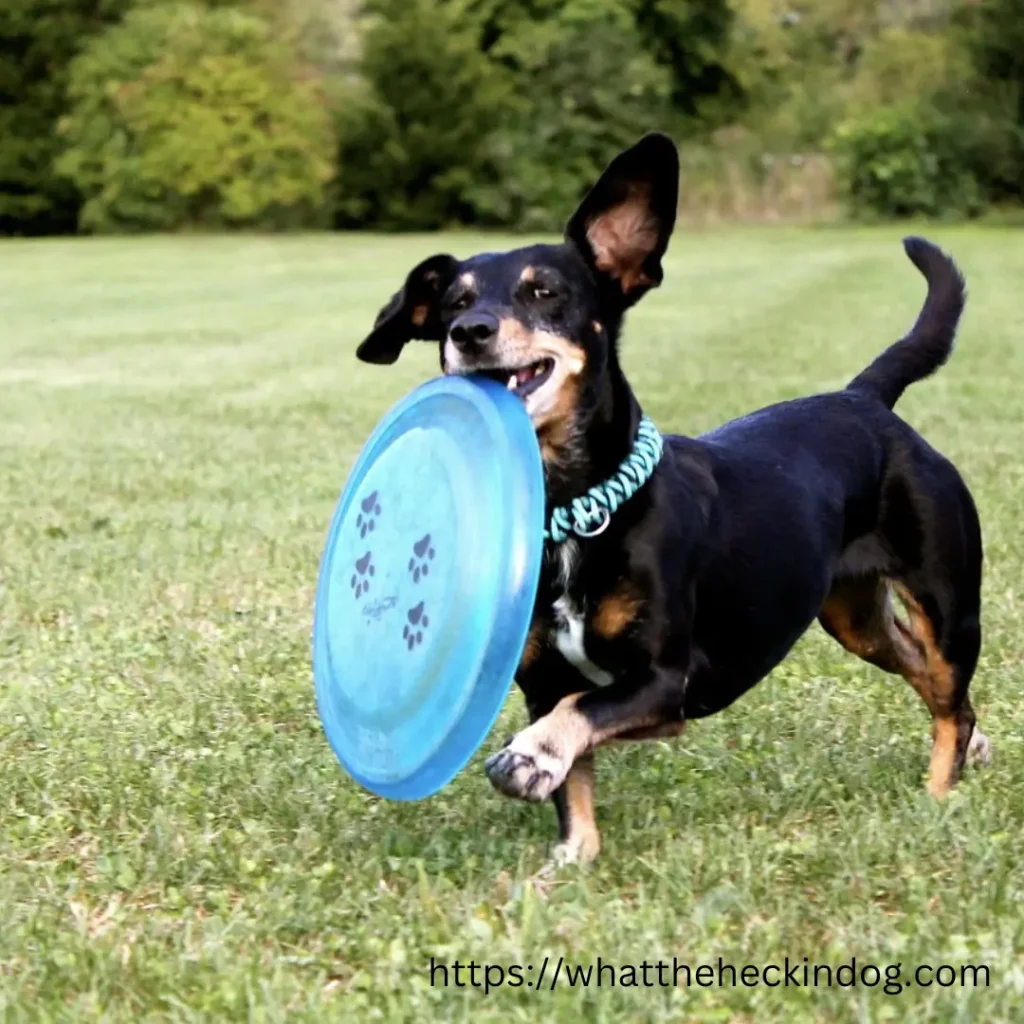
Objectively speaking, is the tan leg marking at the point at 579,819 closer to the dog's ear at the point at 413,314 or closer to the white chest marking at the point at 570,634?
the white chest marking at the point at 570,634

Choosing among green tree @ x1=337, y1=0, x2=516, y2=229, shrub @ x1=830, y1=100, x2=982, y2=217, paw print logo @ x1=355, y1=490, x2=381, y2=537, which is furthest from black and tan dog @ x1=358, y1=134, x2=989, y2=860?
green tree @ x1=337, y1=0, x2=516, y2=229

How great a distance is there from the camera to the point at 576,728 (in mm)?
3207

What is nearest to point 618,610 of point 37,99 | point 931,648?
point 931,648

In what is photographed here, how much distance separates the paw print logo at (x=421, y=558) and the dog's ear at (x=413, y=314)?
26.0 inches

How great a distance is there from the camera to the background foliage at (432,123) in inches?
1897

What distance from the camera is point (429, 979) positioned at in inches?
112

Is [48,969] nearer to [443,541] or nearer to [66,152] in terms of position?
[443,541]

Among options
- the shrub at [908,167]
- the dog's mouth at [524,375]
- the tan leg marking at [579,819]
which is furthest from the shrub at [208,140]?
the tan leg marking at [579,819]

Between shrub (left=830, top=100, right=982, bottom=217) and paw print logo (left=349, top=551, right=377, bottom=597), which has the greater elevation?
paw print logo (left=349, top=551, right=377, bottom=597)

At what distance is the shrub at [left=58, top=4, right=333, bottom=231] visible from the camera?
52094mm

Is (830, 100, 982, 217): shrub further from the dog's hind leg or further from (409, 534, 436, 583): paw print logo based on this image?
(409, 534, 436, 583): paw print logo

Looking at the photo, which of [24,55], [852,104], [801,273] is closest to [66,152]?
[24,55]

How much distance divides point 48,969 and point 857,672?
3.05 meters

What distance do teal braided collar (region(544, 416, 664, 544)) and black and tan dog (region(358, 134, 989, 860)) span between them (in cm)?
2
